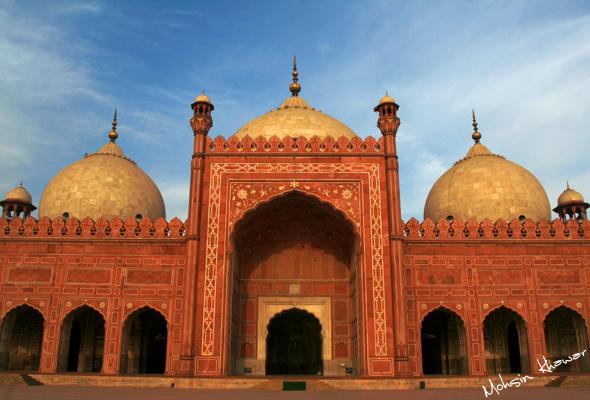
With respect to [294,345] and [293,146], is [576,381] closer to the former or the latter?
[294,345]

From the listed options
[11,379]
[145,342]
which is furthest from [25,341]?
[11,379]

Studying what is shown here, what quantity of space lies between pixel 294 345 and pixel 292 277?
2395mm

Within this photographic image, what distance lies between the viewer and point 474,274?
14547 mm

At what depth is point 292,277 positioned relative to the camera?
15977 millimetres

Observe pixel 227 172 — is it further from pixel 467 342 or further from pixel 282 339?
pixel 467 342

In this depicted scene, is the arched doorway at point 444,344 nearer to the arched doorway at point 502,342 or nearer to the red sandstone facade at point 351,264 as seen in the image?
the red sandstone facade at point 351,264

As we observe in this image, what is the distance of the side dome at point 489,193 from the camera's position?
1830 cm

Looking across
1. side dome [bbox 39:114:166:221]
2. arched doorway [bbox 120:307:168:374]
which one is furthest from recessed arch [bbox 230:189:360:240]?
side dome [bbox 39:114:166:221]

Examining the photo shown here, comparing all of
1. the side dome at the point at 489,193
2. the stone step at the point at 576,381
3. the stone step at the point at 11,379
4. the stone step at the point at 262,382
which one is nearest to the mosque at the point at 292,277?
the stone step at the point at 262,382

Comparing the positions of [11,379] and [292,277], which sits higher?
[292,277]

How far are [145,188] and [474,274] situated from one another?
11.8 meters

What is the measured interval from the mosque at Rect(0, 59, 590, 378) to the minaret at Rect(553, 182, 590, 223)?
9.80 feet

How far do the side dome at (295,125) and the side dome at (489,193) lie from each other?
13.4 feet
